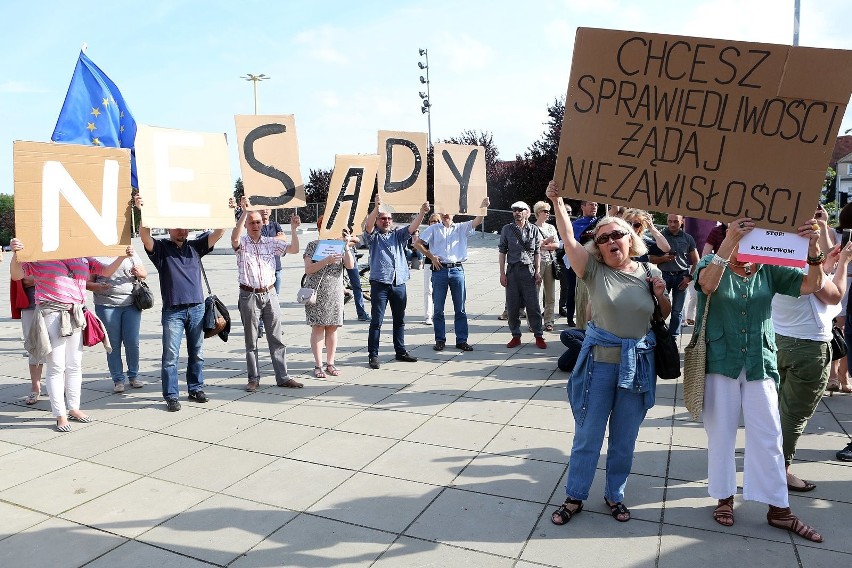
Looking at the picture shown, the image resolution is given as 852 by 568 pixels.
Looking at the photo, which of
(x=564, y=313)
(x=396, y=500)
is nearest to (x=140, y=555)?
(x=396, y=500)

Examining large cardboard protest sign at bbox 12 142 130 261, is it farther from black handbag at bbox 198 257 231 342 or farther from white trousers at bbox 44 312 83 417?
black handbag at bbox 198 257 231 342

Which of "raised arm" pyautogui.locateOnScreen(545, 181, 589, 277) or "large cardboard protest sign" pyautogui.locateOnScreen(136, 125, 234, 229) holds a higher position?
"large cardboard protest sign" pyautogui.locateOnScreen(136, 125, 234, 229)

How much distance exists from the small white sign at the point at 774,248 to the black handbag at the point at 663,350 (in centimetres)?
55

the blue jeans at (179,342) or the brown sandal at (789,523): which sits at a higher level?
the blue jeans at (179,342)

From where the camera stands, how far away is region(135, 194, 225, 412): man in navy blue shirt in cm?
616

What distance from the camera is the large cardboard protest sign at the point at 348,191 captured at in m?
7.05

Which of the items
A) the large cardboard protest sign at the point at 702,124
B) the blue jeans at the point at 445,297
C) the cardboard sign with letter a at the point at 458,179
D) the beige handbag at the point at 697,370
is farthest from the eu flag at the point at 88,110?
the beige handbag at the point at 697,370

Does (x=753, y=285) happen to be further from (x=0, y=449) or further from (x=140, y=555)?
(x=0, y=449)

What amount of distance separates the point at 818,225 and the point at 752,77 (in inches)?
36.1

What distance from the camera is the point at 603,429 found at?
3.81 meters

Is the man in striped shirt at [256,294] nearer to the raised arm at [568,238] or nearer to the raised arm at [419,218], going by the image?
the raised arm at [419,218]

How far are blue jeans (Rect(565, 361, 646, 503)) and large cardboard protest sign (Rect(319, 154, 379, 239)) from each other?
13.0 feet

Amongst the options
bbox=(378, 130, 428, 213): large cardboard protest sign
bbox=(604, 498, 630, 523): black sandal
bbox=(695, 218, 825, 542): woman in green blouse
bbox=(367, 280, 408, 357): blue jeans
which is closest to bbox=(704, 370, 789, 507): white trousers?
bbox=(695, 218, 825, 542): woman in green blouse

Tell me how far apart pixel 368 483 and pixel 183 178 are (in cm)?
321
